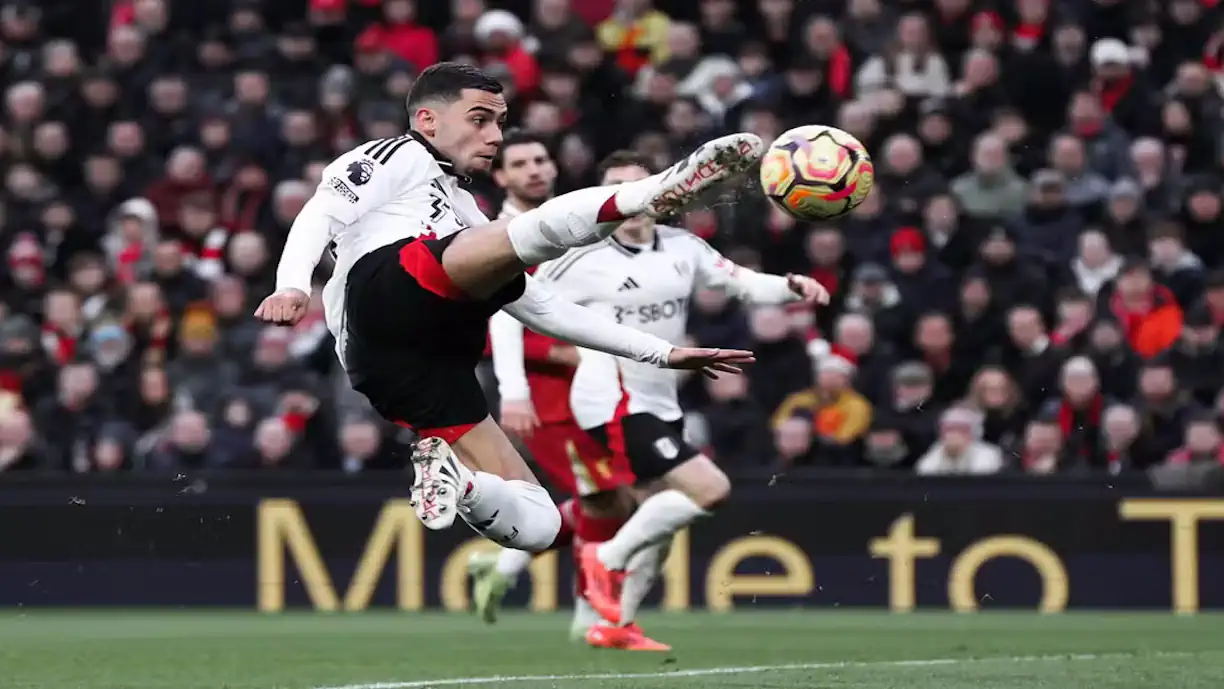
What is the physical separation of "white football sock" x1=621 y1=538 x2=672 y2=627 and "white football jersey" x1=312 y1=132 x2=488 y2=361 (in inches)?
110

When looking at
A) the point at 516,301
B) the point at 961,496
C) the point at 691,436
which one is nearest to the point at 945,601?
the point at 961,496

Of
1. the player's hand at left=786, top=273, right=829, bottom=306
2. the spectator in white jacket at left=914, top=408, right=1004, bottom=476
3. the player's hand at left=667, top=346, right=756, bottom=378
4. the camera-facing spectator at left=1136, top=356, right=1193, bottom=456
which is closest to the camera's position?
the player's hand at left=667, top=346, right=756, bottom=378

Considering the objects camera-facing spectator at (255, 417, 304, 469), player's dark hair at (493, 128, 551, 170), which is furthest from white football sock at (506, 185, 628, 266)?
camera-facing spectator at (255, 417, 304, 469)

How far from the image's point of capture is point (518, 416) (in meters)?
10.2

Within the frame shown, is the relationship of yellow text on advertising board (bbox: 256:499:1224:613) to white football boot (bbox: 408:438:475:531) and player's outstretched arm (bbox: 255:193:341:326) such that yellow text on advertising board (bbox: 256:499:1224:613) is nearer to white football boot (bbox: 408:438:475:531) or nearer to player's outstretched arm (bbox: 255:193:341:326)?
white football boot (bbox: 408:438:475:531)

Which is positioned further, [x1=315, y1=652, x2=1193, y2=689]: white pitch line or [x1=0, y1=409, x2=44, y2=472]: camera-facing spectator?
[x1=0, y1=409, x2=44, y2=472]: camera-facing spectator

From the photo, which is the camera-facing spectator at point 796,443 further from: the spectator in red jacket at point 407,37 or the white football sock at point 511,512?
the white football sock at point 511,512

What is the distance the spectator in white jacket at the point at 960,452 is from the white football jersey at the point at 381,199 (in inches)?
228

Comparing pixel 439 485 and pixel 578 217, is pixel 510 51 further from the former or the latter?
pixel 578 217

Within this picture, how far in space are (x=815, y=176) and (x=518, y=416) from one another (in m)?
3.14

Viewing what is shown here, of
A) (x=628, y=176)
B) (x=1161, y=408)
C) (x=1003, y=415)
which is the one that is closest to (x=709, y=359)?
(x=628, y=176)

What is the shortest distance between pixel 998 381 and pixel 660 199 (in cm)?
697

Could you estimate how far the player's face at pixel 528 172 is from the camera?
1044 centimetres

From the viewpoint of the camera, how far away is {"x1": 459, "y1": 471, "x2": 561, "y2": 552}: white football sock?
779 cm
